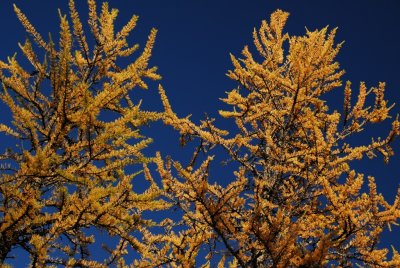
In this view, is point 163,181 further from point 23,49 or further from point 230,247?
point 23,49

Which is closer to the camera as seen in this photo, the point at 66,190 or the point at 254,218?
the point at 66,190

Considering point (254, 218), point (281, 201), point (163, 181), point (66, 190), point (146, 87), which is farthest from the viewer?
point (281, 201)

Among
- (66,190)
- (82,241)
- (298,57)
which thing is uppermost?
(298,57)

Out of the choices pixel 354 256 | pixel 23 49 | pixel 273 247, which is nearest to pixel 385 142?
pixel 354 256

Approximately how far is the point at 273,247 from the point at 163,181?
1.79 meters

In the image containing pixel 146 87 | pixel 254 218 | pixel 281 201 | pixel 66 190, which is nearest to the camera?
pixel 66 190

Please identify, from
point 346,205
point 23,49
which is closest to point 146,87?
point 23,49

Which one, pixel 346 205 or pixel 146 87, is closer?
pixel 346 205

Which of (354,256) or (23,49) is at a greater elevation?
(23,49)

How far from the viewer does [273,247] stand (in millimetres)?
4941

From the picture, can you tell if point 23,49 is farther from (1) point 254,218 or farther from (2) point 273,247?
(2) point 273,247

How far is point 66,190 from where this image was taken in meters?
4.02

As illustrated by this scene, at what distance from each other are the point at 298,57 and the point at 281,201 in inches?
99.6

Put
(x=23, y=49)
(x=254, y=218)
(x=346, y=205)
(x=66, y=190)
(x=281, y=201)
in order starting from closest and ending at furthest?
(x=66, y=190) → (x=346, y=205) → (x=254, y=218) → (x=23, y=49) → (x=281, y=201)
